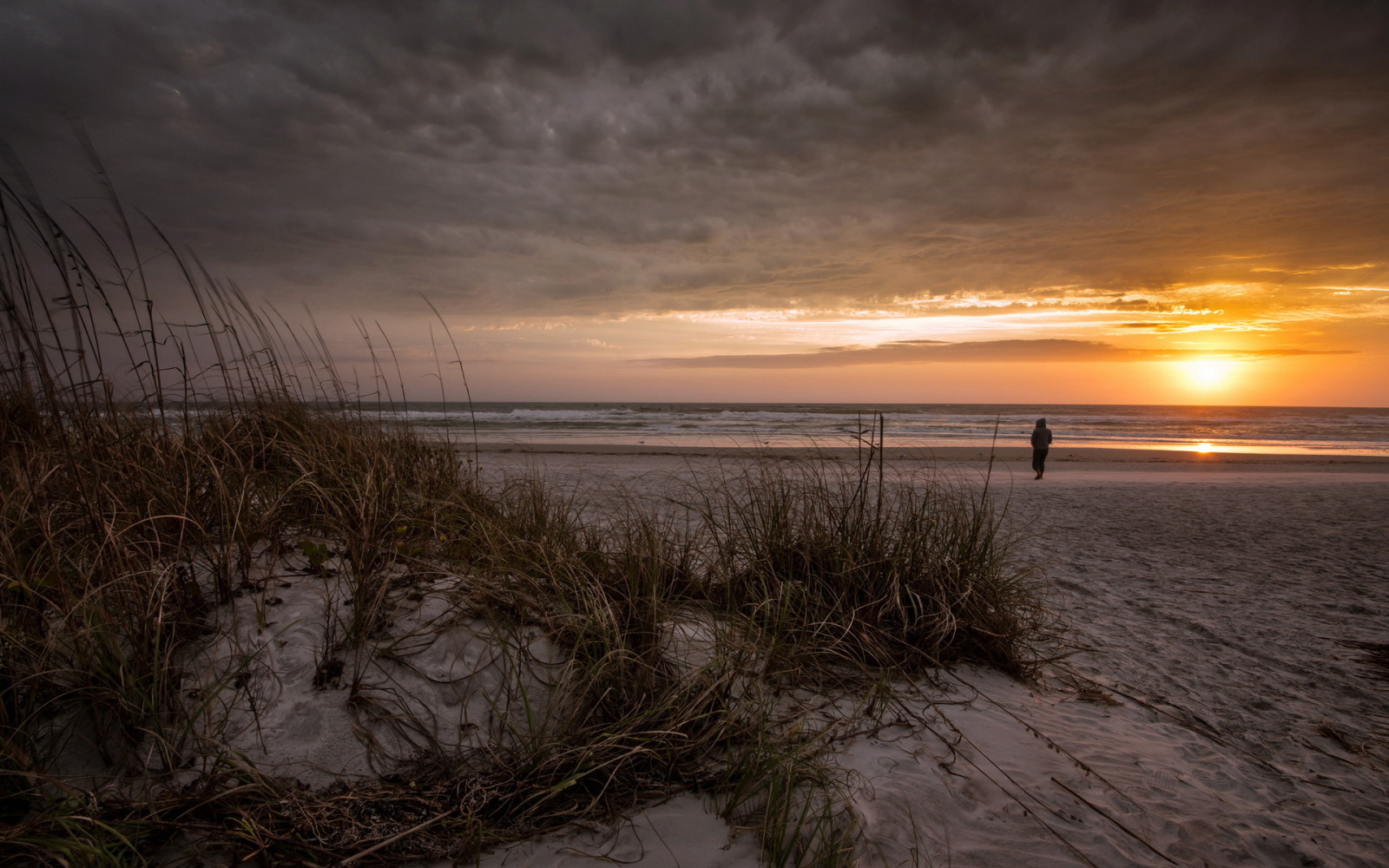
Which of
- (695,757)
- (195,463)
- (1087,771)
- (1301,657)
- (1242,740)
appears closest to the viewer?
(695,757)

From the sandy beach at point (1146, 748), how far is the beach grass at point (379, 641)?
19cm

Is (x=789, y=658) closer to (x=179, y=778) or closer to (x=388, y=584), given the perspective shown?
(x=388, y=584)

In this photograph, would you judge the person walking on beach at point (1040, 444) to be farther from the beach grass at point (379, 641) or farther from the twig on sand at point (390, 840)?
the twig on sand at point (390, 840)

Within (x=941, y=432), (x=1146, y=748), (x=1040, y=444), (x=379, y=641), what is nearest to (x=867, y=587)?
(x=1146, y=748)

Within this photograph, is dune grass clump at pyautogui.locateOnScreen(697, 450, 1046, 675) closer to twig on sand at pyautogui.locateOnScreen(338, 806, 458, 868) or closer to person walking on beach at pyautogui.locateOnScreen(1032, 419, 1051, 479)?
twig on sand at pyautogui.locateOnScreen(338, 806, 458, 868)

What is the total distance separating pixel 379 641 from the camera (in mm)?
2580

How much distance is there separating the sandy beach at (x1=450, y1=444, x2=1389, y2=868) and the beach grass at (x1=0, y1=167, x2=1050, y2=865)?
0.62 ft

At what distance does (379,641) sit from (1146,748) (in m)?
3.47

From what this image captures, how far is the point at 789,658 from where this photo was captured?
2998 mm

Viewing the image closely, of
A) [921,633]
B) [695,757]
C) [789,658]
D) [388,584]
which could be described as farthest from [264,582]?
[921,633]

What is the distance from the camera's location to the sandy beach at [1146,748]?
212 cm

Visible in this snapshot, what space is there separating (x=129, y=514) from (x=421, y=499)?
3.87 feet

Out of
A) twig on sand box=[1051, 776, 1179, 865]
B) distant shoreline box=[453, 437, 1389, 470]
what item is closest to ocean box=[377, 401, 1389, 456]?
distant shoreline box=[453, 437, 1389, 470]

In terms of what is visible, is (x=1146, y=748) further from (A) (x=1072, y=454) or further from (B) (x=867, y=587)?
(A) (x=1072, y=454)
